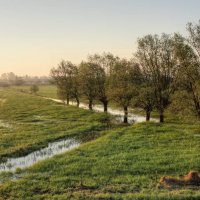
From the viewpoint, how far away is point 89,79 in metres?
80.3

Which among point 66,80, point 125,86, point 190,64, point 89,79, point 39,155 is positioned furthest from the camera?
point 66,80

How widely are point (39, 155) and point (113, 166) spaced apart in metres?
10.3

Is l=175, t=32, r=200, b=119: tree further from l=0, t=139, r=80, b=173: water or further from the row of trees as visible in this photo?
l=0, t=139, r=80, b=173: water

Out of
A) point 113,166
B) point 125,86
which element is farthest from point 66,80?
point 113,166

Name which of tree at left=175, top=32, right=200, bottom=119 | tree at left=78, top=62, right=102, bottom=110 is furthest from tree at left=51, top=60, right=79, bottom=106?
tree at left=175, top=32, right=200, bottom=119

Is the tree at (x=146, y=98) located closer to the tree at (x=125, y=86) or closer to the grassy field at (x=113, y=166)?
the tree at (x=125, y=86)

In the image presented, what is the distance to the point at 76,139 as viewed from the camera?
1800 inches

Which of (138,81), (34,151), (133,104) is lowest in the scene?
(34,151)

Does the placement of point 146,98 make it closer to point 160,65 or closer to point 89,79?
point 160,65

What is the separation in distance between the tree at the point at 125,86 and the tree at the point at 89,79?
1432 cm

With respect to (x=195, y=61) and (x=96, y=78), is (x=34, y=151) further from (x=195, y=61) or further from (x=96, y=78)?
(x=96, y=78)

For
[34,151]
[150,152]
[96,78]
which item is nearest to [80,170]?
[150,152]

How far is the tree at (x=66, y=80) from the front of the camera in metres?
92.4

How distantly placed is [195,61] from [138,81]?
Answer: 1452cm
